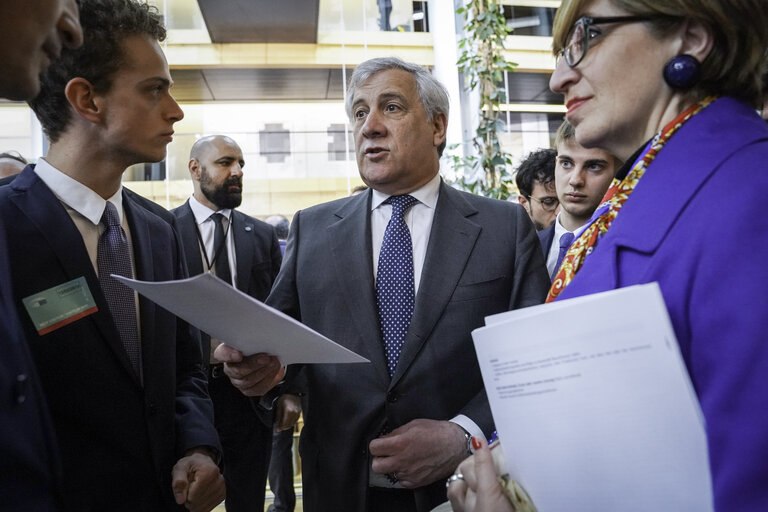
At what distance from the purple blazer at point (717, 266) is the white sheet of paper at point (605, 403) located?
0.05 metres

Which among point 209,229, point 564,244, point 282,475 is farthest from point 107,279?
point 282,475

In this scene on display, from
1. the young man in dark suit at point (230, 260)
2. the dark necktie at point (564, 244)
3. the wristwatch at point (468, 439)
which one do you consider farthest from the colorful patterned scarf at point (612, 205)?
the young man in dark suit at point (230, 260)

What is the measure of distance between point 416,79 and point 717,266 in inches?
57.2

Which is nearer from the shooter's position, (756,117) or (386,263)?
(756,117)

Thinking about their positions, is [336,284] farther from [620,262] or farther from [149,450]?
[620,262]

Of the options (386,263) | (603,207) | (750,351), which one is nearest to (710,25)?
(603,207)

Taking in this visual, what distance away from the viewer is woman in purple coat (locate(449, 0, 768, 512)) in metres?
0.69

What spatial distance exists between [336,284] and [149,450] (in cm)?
68

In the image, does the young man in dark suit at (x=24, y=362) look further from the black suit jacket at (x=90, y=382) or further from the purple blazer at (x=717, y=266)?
the purple blazer at (x=717, y=266)

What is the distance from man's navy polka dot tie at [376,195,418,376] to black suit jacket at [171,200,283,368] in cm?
206

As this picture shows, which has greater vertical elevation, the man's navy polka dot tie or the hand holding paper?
the man's navy polka dot tie

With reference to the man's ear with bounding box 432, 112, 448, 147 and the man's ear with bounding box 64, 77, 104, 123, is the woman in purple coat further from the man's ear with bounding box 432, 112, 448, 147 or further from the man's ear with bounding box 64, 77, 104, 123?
the man's ear with bounding box 64, 77, 104, 123

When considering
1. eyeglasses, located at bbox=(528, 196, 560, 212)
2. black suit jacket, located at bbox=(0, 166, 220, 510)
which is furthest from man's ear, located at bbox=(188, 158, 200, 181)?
black suit jacket, located at bbox=(0, 166, 220, 510)

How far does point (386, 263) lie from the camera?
5.92 ft
